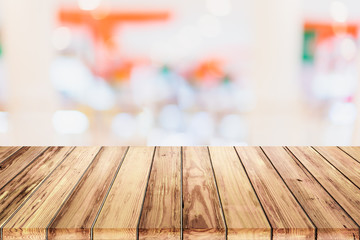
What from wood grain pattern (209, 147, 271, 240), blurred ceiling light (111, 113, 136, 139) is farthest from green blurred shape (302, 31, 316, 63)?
blurred ceiling light (111, 113, 136, 139)

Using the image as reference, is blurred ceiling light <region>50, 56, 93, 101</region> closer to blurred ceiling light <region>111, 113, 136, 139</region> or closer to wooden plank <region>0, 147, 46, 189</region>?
blurred ceiling light <region>111, 113, 136, 139</region>

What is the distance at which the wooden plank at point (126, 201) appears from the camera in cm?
138

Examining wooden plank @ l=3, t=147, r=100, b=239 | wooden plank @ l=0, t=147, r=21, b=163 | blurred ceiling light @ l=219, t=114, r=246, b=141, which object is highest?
blurred ceiling light @ l=219, t=114, r=246, b=141

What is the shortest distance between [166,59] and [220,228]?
1274 mm

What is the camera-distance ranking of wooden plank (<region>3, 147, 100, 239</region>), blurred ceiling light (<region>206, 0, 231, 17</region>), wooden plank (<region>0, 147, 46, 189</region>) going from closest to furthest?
1. wooden plank (<region>3, 147, 100, 239</region>)
2. wooden plank (<region>0, 147, 46, 189</region>)
3. blurred ceiling light (<region>206, 0, 231, 17</region>)

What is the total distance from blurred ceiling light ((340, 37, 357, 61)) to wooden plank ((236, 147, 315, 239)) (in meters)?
0.80

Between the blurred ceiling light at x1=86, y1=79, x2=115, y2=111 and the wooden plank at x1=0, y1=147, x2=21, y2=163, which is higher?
the blurred ceiling light at x1=86, y1=79, x2=115, y2=111

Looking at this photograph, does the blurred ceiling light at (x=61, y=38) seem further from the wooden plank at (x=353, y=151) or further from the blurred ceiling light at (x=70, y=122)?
the wooden plank at (x=353, y=151)

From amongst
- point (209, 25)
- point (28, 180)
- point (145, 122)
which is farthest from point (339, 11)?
point (28, 180)

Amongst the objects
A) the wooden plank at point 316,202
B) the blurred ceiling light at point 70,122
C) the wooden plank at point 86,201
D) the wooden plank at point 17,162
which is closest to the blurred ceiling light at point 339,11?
the wooden plank at point 316,202

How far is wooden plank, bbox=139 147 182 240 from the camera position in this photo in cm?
138

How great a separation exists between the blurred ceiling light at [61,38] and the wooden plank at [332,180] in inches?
52.5

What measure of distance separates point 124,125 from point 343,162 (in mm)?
1174

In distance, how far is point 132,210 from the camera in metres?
1.52
